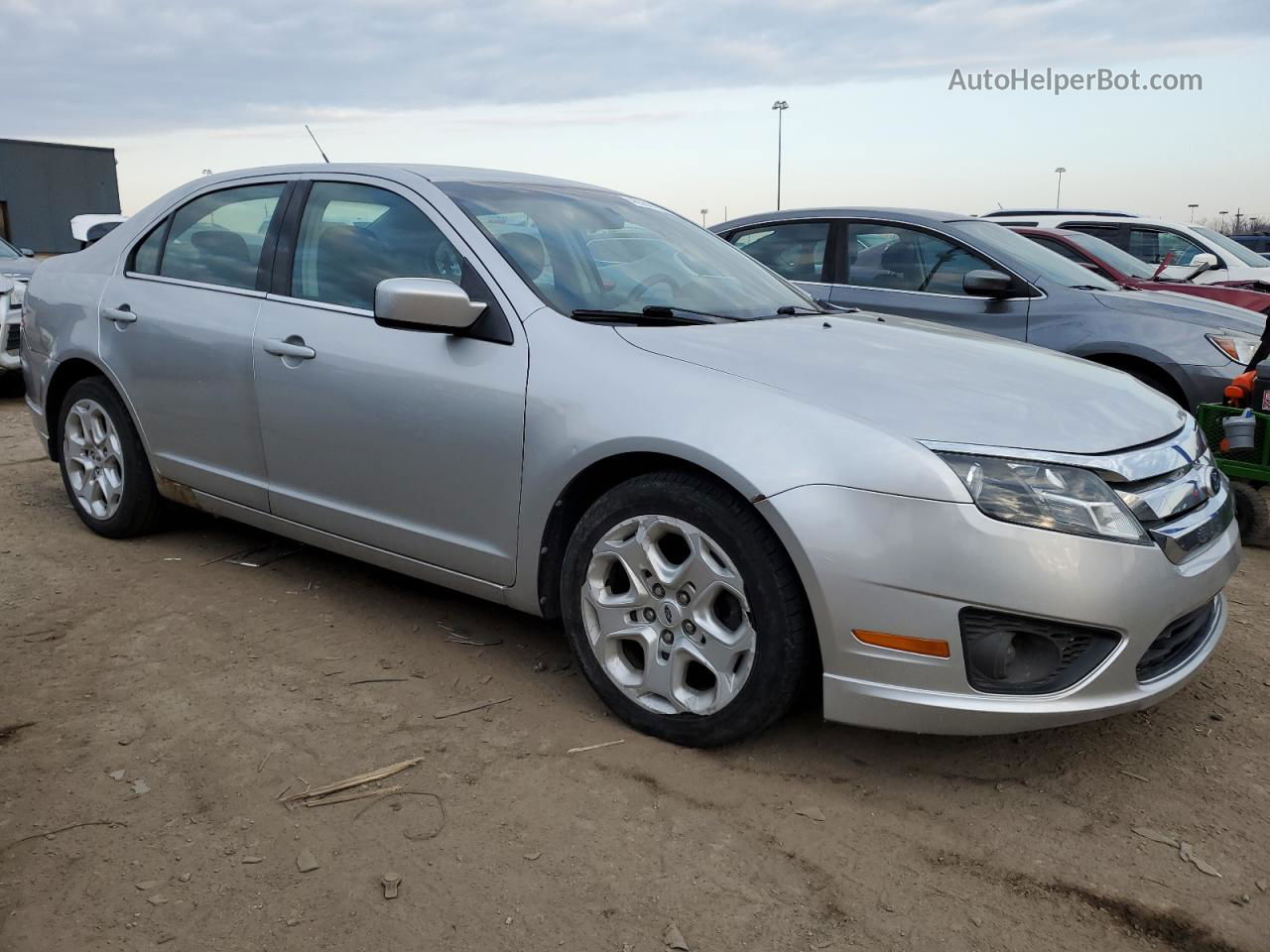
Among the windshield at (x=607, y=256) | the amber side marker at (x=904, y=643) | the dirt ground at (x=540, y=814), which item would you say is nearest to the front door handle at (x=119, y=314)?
the dirt ground at (x=540, y=814)

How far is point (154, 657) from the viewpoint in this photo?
11.9 feet

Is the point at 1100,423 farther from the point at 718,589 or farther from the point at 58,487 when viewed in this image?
the point at 58,487

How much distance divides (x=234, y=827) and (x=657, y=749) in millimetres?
1083

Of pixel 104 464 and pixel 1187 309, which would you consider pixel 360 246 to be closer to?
pixel 104 464

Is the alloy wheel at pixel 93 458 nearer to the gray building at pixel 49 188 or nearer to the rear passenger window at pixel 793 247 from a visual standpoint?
the rear passenger window at pixel 793 247

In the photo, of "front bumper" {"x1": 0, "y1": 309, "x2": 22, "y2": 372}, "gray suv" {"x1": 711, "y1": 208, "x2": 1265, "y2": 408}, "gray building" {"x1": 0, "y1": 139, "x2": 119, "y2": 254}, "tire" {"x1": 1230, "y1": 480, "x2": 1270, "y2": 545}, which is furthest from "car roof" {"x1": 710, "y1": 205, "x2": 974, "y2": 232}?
"gray building" {"x1": 0, "y1": 139, "x2": 119, "y2": 254}

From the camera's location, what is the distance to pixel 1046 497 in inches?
102

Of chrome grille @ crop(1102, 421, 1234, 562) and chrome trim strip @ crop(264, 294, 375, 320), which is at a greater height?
chrome trim strip @ crop(264, 294, 375, 320)

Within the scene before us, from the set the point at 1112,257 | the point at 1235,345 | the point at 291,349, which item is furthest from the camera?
the point at 1112,257

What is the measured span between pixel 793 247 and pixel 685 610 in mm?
4464

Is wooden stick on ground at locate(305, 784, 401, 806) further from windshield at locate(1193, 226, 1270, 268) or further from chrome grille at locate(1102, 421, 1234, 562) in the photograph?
windshield at locate(1193, 226, 1270, 268)

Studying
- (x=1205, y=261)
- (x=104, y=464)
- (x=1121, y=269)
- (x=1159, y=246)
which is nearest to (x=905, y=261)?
(x=1121, y=269)

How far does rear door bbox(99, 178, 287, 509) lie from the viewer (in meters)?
4.01

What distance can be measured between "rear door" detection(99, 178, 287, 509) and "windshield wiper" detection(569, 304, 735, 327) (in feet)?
4.46
